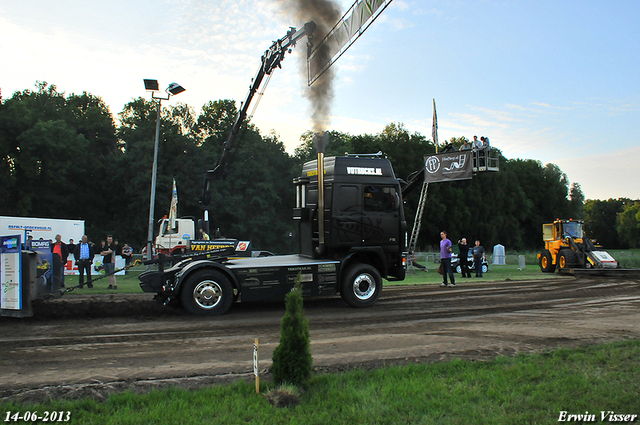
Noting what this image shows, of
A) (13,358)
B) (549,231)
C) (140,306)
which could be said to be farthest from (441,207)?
(13,358)

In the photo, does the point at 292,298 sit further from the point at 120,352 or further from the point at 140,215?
the point at 140,215

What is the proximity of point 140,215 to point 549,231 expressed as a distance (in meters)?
38.0

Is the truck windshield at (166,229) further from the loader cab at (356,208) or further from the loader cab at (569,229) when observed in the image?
the loader cab at (569,229)

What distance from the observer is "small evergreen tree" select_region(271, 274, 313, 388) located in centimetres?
460

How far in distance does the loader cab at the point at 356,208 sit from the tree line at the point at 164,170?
26.4m

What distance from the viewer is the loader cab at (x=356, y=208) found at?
10.2 meters

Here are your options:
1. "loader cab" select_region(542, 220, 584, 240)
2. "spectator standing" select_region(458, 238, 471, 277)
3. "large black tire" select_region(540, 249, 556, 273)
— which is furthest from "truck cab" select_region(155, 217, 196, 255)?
"loader cab" select_region(542, 220, 584, 240)

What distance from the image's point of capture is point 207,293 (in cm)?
919

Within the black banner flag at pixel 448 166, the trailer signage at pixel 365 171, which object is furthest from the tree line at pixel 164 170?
the trailer signage at pixel 365 171

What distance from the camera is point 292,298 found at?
15.3 feet

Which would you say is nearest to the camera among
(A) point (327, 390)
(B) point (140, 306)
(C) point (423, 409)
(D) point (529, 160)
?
(C) point (423, 409)

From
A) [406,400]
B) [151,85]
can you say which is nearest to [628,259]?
[151,85]

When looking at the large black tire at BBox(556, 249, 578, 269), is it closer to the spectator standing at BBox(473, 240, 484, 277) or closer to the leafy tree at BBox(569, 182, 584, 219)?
the spectator standing at BBox(473, 240, 484, 277)

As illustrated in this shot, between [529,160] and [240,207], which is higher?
[529,160]
